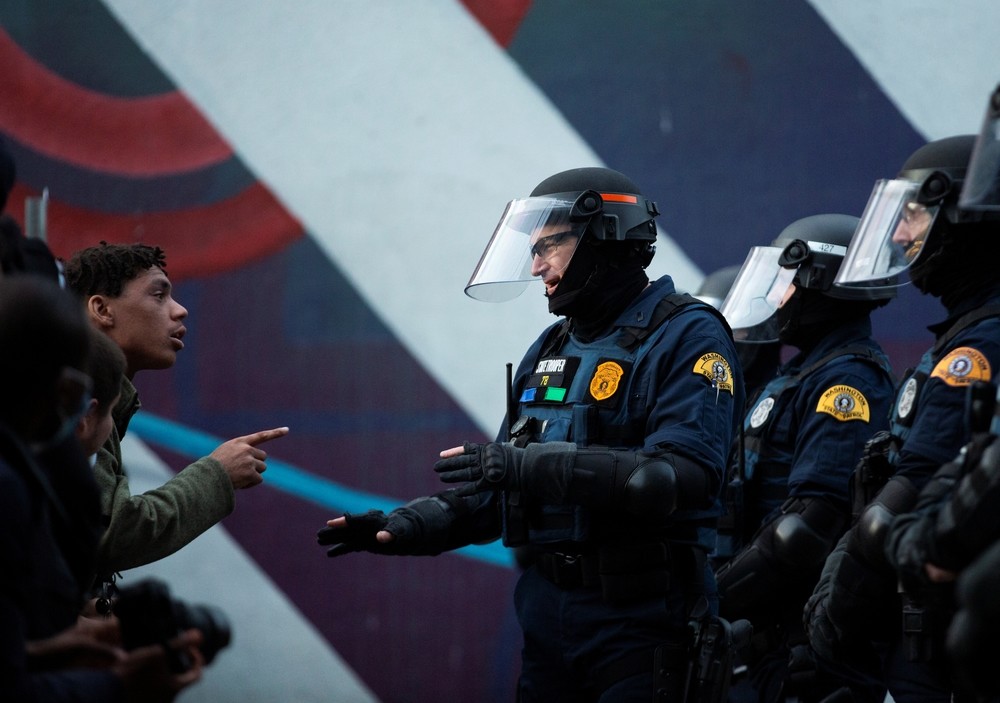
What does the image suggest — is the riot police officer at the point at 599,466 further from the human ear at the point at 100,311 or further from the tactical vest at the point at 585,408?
the human ear at the point at 100,311

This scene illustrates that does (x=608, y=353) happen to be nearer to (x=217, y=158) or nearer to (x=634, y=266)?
(x=634, y=266)

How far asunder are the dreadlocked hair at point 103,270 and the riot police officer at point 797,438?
1820 millimetres

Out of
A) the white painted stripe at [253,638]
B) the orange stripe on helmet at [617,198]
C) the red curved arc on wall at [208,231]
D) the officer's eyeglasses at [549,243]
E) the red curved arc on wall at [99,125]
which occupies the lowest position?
the white painted stripe at [253,638]

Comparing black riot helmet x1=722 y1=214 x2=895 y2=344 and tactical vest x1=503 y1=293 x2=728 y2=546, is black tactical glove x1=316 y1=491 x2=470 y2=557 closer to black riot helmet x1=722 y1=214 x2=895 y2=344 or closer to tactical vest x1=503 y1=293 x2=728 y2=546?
tactical vest x1=503 y1=293 x2=728 y2=546

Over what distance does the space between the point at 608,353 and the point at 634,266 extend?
0.29 metres

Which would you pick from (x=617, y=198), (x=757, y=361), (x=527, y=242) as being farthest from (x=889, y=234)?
(x=757, y=361)

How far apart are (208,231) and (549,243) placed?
2.45 metres

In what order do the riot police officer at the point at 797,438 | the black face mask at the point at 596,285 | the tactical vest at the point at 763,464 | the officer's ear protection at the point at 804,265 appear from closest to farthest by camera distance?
the black face mask at the point at 596,285 < the riot police officer at the point at 797,438 < the tactical vest at the point at 763,464 < the officer's ear protection at the point at 804,265

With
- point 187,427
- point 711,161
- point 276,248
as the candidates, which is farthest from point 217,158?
point 711,161

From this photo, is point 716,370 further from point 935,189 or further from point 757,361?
point 757,361

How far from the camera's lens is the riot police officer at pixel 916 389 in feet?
8.32

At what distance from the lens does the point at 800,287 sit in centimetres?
378

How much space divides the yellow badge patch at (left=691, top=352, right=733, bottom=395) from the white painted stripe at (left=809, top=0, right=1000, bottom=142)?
2686mm

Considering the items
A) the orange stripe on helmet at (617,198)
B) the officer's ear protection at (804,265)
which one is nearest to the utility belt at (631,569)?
the orange stripe on helmet at (617,198)
